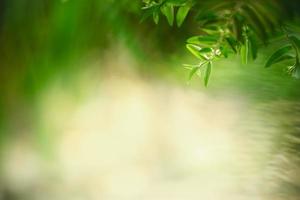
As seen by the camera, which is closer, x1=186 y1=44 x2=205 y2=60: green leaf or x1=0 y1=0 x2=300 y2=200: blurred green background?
x1=186 y1=44 x2=205 y2=60: green leaf

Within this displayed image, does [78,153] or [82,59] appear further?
[78,153]

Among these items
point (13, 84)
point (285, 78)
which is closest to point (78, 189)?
point (13, 84)

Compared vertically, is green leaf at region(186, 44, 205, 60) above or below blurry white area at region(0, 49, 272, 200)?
above

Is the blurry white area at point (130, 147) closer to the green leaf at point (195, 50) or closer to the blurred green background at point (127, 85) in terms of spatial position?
the blurred green background at point (127, 85)

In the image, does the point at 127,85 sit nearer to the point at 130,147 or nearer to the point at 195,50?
the point at 130,147

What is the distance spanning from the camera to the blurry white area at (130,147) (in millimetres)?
1179

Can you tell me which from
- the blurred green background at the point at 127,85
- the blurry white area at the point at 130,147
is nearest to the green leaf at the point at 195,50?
the blurred green background at the point at 127,85

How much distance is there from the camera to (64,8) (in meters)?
1.03

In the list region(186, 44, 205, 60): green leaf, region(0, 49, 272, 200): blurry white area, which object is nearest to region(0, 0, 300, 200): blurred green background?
region(0, 49, 272, 200): blurry white area

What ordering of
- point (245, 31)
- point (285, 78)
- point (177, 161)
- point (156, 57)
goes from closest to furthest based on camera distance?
point (245, 31) < point (285, 78) < point (156, 57) < point (177, 161)

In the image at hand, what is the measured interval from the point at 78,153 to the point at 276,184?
498mm

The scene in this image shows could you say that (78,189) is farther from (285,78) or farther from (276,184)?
(285,78)

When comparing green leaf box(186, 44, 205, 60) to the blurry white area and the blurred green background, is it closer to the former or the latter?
the blurred green background

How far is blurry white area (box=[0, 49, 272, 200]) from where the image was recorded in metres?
1.18
